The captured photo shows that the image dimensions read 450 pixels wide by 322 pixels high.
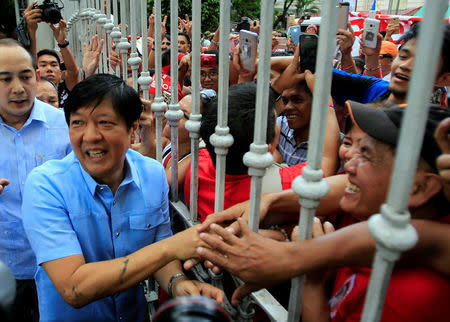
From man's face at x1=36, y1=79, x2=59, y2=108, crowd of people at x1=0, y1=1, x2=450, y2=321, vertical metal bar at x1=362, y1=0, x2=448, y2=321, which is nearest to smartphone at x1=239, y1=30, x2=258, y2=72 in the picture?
crowd of people at x1=0, y1=1, x2=450, y2=321

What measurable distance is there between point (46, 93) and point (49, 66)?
1263 mm

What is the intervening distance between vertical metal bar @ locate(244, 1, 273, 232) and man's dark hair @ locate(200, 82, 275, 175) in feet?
0.97

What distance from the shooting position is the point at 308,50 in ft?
6.28

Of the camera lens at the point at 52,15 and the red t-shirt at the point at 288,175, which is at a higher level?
the camera lens at the point at 52,15

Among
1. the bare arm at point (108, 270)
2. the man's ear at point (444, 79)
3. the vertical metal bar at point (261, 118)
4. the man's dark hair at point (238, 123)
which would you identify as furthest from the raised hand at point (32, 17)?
the man's ear at point (444, 79)

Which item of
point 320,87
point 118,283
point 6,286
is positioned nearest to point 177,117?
point 118,283

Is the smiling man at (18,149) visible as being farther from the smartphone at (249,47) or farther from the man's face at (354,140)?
the man's face at (354,140)

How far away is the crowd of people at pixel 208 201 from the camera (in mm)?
983

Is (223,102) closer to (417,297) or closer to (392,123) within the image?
(392,123)

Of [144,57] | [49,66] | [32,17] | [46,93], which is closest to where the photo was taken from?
[144,57]

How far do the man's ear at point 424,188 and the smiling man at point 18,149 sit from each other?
6.46 feet

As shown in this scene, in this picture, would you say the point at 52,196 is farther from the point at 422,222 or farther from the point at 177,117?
the point at 422,222

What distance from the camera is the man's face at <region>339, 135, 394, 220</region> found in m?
1.01

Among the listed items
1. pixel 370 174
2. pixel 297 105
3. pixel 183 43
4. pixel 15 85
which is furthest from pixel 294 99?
pixel 183 43
